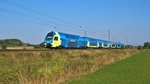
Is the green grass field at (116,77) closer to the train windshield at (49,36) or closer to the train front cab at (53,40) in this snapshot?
the train front cab at (53,40)

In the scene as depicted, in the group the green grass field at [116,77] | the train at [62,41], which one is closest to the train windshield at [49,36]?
the train at [62,41]

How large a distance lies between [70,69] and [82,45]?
4538 centimetres

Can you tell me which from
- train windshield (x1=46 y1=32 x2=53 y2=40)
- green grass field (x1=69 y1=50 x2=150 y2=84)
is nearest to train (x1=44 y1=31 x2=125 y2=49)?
train windshield (x1=46 y1=32 x2=53 y2=40)

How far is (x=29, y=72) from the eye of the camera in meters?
16.9

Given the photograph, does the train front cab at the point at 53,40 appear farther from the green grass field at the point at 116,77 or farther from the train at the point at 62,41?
the green grass field at the point at 116,77

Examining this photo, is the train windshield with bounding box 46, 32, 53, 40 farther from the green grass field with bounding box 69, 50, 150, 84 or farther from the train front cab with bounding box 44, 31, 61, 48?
the green grass field with bounding box 69, 50, 150, 84

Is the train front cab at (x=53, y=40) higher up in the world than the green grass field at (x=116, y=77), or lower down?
higher up

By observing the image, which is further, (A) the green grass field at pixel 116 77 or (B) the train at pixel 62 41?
(B) the train at pixel 62 41

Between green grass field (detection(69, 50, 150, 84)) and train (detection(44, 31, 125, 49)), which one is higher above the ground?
train (detection(44, 31, 125, 49))

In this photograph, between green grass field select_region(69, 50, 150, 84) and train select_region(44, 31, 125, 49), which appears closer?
green grass field select_region(69, 50, 150, 84)

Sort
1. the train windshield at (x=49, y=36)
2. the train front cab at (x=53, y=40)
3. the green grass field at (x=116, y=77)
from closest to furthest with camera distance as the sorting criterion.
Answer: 1. the green grass field at (x=116, y=77)
2. the train front cab at (x=53, y=40)
3. the train windshield at (x=49, y=36)

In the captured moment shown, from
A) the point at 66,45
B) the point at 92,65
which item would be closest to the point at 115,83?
the point at 92,65

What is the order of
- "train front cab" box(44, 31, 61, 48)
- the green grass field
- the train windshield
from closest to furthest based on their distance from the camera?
the green grass field, "train front cab" box(44, 31, 61, 48), the train windshield

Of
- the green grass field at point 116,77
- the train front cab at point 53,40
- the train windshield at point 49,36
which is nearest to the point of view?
the green grass field at point 116,77
